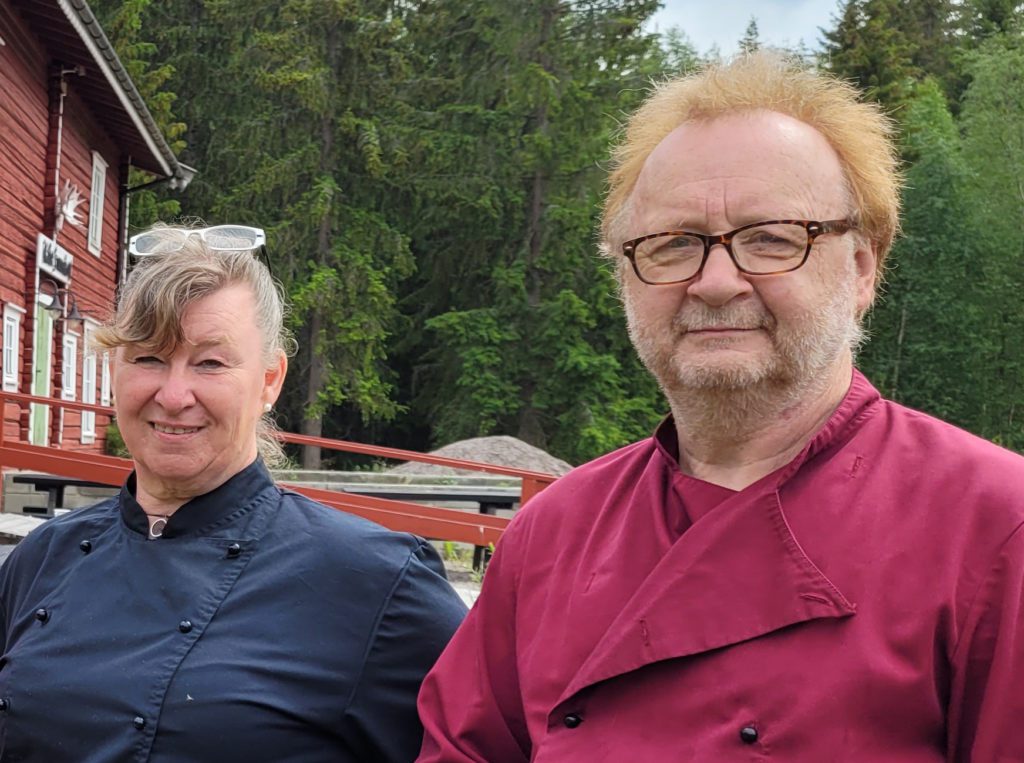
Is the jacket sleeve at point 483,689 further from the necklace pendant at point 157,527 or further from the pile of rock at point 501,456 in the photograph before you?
the pile of rock at point 501,456

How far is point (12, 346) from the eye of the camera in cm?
1454

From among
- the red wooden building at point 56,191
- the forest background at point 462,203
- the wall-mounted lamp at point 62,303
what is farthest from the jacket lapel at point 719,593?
the forest background at point 462,203

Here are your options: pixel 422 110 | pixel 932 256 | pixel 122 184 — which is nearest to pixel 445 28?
pixel 422 110

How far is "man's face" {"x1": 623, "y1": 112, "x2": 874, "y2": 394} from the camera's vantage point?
2.06 m

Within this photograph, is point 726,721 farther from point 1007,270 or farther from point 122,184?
point 1007,270

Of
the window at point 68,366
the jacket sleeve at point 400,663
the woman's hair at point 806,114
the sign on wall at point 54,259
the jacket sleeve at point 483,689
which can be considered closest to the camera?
the woman's hair at point 806,114

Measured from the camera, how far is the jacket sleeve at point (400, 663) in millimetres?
2615

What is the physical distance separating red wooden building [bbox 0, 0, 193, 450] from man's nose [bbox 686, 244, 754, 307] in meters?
11.5

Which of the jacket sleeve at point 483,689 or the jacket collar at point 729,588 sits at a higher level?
the jacket collar at point 729,588

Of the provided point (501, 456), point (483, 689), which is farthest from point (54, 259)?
point (483, 689)

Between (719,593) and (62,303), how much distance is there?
620 inches

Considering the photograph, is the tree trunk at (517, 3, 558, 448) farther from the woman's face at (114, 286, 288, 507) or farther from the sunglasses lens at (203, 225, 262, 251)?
the woman's face at (114, 286, 288, 507)

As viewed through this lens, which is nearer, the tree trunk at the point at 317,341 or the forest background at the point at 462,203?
the tree trunk at the point at 317,341

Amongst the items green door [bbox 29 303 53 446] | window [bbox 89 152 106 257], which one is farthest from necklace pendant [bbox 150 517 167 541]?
window [bbox 89 152 106 257]
